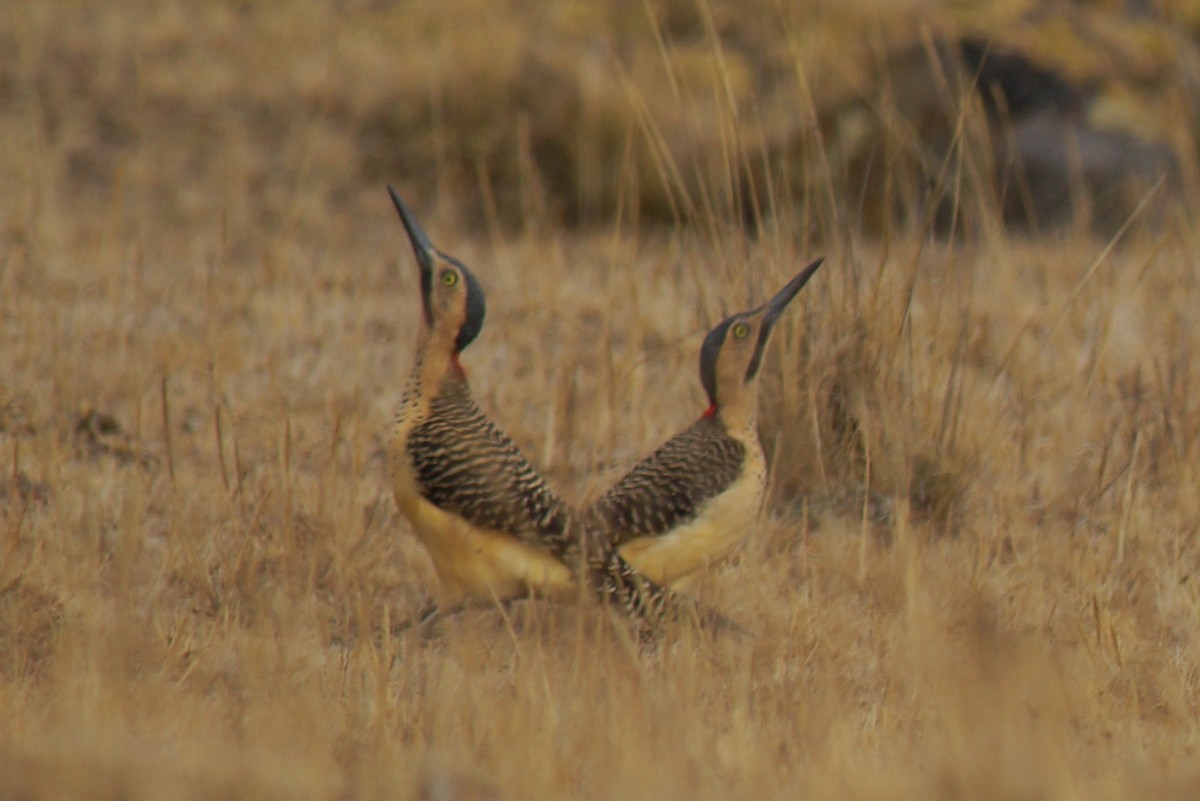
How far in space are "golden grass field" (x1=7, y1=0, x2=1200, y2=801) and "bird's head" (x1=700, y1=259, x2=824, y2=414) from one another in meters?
0.32

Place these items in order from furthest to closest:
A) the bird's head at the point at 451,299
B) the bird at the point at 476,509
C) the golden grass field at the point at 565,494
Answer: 1. the bird's head at the point at 451,299
2. the bird at the point at 476,509
3. the golden grass field at the point at 565,494

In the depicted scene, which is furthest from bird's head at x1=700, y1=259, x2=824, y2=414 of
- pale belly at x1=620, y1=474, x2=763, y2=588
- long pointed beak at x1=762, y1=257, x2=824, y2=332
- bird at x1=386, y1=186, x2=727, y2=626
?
bird at x1=386, y1=186, x2=727, y2=626

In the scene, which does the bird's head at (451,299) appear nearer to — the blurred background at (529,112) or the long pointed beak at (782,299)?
the long pointed beak at (782,299)

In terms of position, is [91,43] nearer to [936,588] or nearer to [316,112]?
[316,112]

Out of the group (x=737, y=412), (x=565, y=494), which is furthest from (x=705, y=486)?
(x=565, y=494)

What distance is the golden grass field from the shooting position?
10.0 feet

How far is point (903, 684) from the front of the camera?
367cm

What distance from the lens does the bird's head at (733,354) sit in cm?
405

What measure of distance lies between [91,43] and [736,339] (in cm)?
573

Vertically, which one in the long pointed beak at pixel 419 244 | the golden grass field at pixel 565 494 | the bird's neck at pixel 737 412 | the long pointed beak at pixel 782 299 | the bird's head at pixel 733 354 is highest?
the long pointed beak at pixel 419 244

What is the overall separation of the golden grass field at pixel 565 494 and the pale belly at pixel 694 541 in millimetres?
188

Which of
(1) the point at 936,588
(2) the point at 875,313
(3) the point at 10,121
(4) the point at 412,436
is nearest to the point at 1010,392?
(2) the point at 875,313

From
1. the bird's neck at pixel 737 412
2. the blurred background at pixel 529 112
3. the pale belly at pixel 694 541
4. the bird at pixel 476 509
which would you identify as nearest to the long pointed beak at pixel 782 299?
the bird's neck at pixel 737 412

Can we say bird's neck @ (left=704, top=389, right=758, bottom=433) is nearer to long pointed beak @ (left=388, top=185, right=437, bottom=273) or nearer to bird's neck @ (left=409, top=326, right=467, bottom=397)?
bird's neck @ (left=409, top=326, right=467, bottom=397)
